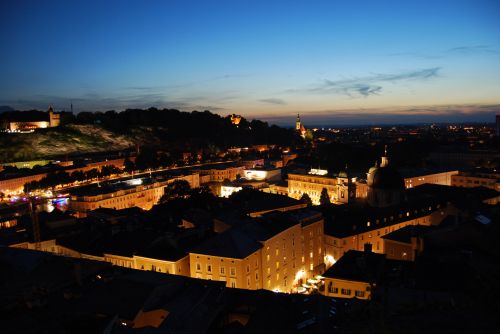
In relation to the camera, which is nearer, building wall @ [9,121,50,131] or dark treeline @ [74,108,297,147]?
building wall @ [9,121,50,131]

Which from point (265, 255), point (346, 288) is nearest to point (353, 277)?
point (346, 288)

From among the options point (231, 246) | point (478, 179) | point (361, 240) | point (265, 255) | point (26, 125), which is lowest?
point (361, 240)

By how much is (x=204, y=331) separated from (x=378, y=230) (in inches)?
985

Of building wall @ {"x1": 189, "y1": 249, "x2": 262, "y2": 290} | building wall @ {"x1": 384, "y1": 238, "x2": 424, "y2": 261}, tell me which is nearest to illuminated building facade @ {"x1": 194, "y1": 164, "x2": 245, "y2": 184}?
building wall @ {"x1": 384, "y1": 238, "x2": 424, "y2": 261}

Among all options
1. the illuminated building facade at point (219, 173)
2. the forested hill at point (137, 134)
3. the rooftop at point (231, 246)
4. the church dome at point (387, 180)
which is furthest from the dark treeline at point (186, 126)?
the rooftop at point (231, 246)

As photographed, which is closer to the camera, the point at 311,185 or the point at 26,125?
the point at 311,185

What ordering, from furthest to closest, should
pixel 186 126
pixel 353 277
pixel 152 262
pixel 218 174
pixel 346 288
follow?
1. pixel 186 126
2. pixel 218 174
3. pixel 152 262
4. pixel 353 277
5. pixel 346 288

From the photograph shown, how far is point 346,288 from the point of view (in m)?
23.5

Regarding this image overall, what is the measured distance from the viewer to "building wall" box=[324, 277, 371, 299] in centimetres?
2303

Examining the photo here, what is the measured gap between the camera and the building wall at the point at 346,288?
23.0 meters

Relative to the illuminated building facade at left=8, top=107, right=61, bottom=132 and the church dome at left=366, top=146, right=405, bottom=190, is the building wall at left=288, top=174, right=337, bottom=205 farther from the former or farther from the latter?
the illuminated building facade at left=8, top=107, right=61, bottom=132

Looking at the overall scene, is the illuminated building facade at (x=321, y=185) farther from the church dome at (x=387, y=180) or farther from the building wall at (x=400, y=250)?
the building wall at (x=400, y=250)

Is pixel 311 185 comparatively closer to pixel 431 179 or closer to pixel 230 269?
pixel 431 179

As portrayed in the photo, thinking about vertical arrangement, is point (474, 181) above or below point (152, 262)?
below
